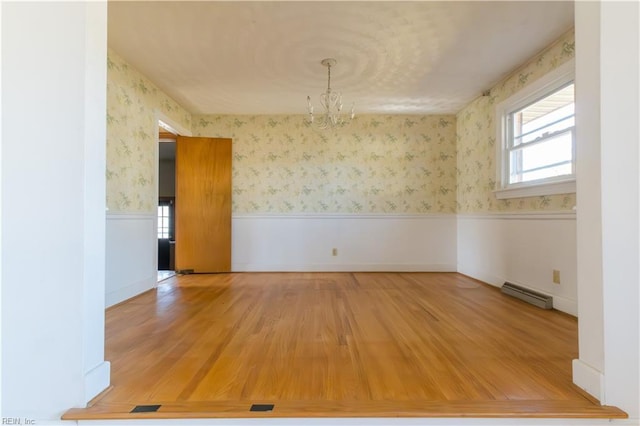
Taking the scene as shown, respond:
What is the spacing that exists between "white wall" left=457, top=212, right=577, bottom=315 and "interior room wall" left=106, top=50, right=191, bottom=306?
3829 mm

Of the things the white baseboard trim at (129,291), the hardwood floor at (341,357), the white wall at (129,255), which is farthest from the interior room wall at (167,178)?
the hardwood floor at (341,357)

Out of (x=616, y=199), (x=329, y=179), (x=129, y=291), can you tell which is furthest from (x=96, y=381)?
(x=329, y=179)

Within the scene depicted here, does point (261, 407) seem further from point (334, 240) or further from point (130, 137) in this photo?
point (334, 240)

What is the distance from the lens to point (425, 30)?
2301 mm

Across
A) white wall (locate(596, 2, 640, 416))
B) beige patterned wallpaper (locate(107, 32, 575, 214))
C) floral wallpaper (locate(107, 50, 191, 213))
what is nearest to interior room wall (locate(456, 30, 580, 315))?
beige patterned wallpaper (locate(107, 32, 575, 214))

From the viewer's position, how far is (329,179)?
439 centimetres

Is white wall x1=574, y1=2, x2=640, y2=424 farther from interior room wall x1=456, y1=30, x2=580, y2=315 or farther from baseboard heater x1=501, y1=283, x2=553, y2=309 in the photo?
baseboard heater x1=501, y1=283, x2=553, y2=309

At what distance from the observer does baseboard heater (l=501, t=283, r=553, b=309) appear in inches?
99.7

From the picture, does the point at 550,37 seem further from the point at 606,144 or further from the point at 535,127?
the point at 606,144

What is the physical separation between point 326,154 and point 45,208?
354 cm

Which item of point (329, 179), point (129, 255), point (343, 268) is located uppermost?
point (329, 179)

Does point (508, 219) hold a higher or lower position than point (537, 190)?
lower

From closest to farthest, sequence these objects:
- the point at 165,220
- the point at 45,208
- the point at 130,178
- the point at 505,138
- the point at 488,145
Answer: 1. the point at 45,208
2. the point at 130,178
3. the point at 505,138
4. the point at 488,145
5. the point at 165,220

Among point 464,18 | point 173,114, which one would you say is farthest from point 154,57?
point 464,18
